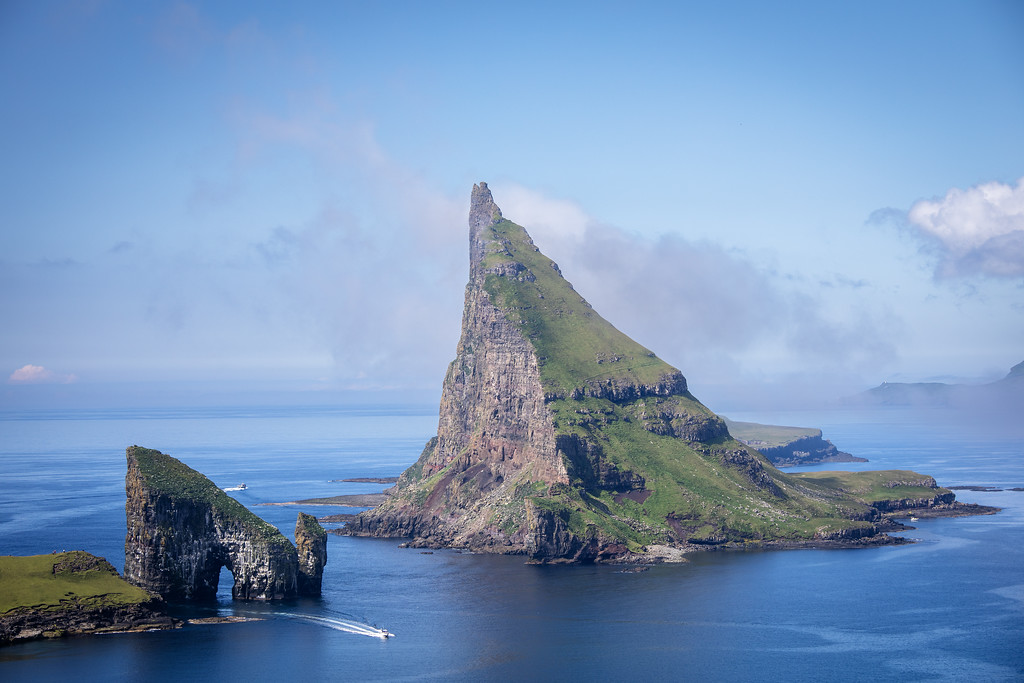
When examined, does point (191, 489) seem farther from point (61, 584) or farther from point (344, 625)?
point (344, 625)

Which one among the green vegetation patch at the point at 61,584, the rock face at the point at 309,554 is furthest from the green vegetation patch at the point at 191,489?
the green vegetation patch at the point at 61,584

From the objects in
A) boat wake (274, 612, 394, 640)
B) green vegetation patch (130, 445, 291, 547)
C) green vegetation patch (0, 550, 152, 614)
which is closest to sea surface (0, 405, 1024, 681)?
boat wake (274, 612, 394, 640)

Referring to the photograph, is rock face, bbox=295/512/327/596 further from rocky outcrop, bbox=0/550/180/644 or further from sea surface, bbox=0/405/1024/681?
rocky outcrop, bbox=0/550/180/644

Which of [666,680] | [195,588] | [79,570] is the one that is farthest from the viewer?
[195,588]

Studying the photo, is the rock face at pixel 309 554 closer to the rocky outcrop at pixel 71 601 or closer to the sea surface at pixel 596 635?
the sea surface at pixel 596 635

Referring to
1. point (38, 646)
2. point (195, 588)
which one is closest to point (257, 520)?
point (195, 588)

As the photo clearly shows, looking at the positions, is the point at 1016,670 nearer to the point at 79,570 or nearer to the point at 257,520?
the point at 257,520
